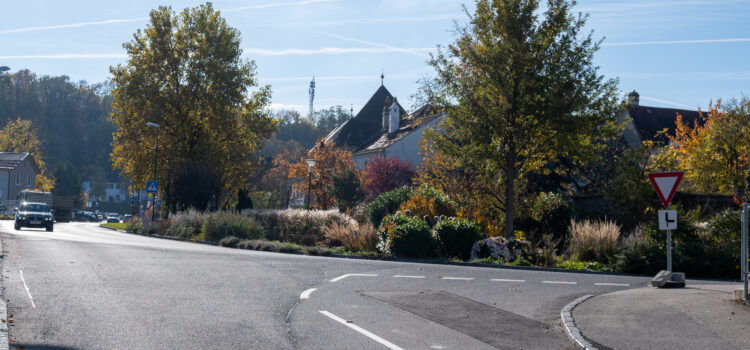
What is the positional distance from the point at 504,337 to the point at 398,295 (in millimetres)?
3917

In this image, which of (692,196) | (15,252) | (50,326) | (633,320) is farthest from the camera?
(692,196)

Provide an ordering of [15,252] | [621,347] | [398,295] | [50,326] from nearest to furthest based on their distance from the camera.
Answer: [621,347]
[50,326]
[398,295]
[15,252]

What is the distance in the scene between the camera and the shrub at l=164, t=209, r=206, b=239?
113ft

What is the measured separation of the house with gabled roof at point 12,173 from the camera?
84.2 meters

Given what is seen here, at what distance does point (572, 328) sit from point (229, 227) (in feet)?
79.4

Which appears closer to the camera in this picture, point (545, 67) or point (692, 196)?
point (545, 67)

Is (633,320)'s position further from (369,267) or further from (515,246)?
(515,246)

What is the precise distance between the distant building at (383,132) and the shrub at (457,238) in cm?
2315

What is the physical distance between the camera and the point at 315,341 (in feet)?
25.5

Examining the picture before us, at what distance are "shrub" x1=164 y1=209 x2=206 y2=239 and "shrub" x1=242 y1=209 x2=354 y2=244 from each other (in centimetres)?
377

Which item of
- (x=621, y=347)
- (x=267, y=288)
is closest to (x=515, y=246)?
(x=267, y=288)

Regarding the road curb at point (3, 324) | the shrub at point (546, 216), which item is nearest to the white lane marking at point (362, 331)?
the road curb at point (3, 324)

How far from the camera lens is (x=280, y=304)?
35.2 feet

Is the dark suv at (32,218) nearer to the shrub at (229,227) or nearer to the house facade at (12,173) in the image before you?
the shrub at (229,227)
